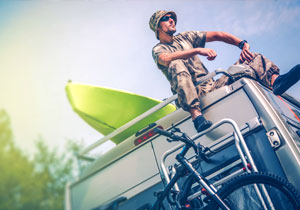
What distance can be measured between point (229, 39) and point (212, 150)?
1.58 metres

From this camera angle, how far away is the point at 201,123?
8.48 feet

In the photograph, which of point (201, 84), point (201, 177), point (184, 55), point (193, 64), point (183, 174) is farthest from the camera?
point (193, 64)

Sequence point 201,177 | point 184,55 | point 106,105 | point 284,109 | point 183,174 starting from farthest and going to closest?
point 106,105 < point 184,55 < point 284,109 < point 183,174 < point 201,177

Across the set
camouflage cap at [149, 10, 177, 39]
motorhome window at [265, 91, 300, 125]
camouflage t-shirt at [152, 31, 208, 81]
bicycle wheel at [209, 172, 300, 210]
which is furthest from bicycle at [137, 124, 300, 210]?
camouflage cap at [149, 10, 177, 39]

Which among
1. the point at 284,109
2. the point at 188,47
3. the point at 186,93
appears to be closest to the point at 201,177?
the point at 186,93

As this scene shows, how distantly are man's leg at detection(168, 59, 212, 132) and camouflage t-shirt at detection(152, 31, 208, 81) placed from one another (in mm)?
342

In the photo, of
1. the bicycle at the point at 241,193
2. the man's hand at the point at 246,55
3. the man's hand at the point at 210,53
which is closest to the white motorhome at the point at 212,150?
the bicycle at the point at 241,193

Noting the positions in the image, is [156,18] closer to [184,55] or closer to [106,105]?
[184,55]

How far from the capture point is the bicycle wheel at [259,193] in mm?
1848

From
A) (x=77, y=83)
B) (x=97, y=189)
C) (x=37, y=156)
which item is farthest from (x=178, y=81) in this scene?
(x=37, y=156)

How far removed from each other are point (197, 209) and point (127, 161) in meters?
1.14

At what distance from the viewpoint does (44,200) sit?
1709 cm

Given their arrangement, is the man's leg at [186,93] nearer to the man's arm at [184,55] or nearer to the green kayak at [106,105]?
the man's arm at [184,55]

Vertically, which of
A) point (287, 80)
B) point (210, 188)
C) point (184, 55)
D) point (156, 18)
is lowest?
point (210, 188)
